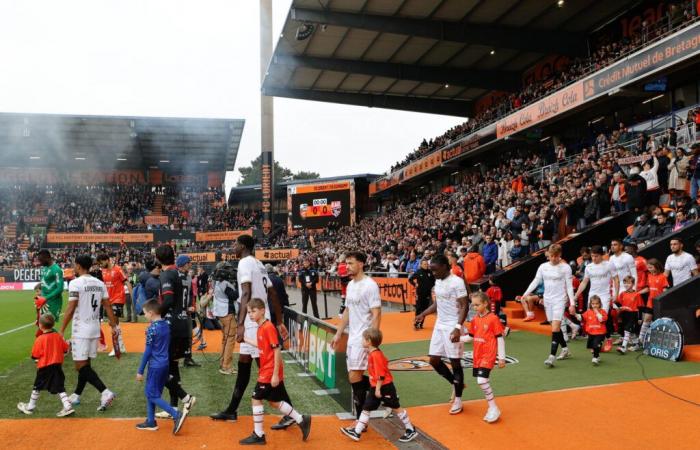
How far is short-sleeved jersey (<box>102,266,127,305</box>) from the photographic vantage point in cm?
1330

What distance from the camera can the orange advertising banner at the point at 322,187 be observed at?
48.5 meters

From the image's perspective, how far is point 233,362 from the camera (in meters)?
10.4

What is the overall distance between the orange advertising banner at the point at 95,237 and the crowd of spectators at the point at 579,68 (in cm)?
2702

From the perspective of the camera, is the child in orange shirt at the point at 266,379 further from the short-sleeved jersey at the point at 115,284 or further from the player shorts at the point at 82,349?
the short-sleeved jersey at the point at 115,284

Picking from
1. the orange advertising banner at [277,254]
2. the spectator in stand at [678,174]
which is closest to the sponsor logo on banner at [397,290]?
the spectator in stand at [678,174]

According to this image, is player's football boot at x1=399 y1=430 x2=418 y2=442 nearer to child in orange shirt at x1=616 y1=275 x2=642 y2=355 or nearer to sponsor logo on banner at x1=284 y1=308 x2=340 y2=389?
sponsor logo on banner at x1=284 y1=308 x2=340 y2=389

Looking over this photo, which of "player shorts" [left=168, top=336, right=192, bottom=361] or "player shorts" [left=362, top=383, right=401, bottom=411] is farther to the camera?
"player shorts" [left=168, top=336, right=192, bottom=361]

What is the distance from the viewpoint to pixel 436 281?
7.51 m

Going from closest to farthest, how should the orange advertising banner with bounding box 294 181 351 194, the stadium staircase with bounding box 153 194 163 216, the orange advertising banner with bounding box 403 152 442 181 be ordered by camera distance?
the orange advertising banner with bounding box 403 152 442 181
the orange advertising banner with bounding box 294 181 351 194
the stadium staircase with bounding box 153 194 163 216

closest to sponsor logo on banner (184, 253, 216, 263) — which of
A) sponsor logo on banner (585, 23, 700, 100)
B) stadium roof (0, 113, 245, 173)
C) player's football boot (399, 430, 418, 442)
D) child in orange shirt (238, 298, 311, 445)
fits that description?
stadium roof (0, 113, 245, 173)

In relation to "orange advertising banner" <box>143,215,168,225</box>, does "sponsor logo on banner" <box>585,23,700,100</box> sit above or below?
above

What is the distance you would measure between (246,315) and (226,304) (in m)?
3.20

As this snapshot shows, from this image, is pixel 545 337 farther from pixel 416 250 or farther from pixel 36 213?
pixel 36 213

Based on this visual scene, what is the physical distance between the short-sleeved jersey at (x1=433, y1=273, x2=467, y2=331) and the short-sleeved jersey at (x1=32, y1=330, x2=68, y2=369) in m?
4.43
